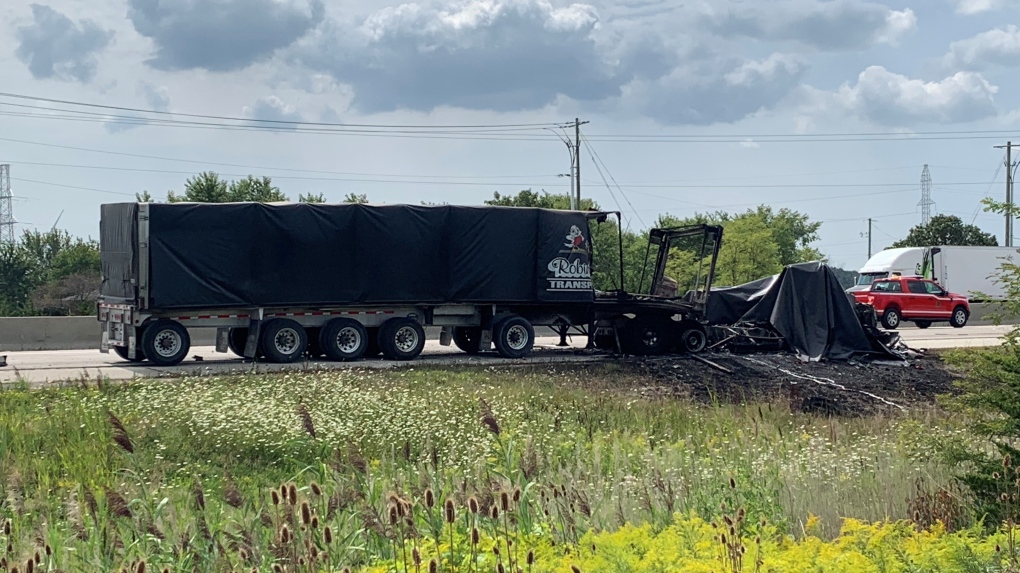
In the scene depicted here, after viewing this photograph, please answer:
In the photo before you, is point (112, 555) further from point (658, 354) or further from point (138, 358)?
point (658, 354)

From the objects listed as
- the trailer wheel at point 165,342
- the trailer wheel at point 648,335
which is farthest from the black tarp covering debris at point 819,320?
the trailer wheel at point 165,342

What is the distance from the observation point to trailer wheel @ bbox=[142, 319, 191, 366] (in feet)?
72.7

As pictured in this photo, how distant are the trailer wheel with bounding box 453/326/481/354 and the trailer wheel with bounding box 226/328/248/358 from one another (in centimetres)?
504

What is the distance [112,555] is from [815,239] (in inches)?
4027

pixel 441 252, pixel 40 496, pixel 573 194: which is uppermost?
pixel 573 194

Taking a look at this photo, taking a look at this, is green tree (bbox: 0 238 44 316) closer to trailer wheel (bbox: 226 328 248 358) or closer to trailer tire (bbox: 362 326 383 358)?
trailer wheel (bbox: 226 328 248 358)

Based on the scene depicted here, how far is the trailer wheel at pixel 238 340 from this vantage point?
24172 mm

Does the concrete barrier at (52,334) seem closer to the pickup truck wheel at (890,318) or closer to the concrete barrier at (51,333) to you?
the concrete barrier at (51,333)

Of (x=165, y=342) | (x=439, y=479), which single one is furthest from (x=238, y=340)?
(x=439, y=479)

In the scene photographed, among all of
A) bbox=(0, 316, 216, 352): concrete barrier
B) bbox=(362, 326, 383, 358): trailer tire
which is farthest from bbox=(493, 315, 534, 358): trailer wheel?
bbox=(0, 316, 216, 352): concrete barrier

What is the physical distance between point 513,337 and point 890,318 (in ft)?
70.1

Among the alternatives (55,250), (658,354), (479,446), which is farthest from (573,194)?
(479,446)

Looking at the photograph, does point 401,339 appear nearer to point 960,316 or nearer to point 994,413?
point 994,413

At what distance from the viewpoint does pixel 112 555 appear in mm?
5926
